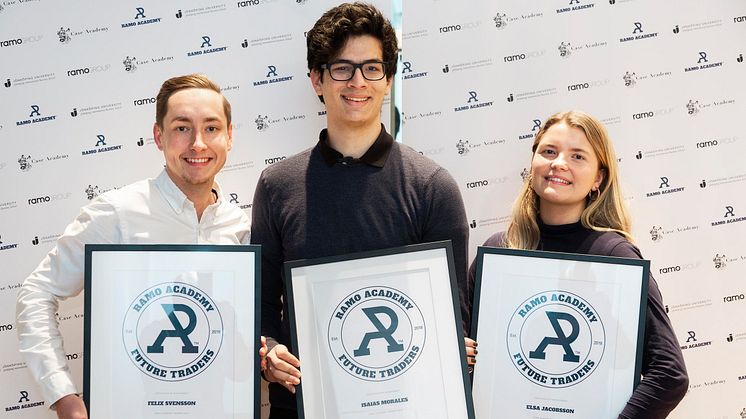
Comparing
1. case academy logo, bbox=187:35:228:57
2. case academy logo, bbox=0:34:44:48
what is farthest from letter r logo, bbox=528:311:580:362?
case academy logo, bbox=0:34:44:48

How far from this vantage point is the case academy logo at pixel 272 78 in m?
3.26

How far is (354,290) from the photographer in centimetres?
240

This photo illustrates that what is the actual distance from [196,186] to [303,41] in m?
0.93

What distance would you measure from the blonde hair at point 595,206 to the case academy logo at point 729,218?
79 cm

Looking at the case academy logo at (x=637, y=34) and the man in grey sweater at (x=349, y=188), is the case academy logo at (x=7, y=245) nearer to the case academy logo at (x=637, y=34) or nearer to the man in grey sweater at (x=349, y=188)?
the man in grey sweater at (x=349, y=188)

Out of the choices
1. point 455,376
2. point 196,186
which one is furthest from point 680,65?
point 196,186

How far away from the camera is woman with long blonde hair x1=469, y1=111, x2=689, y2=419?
2.74m

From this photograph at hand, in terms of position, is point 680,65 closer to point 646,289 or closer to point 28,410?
point 646,289

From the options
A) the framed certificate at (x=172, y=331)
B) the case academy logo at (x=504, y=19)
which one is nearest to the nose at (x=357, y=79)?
the framed certificate at (x=172, y=331)

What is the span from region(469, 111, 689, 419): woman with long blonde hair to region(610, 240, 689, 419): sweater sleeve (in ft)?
0.11

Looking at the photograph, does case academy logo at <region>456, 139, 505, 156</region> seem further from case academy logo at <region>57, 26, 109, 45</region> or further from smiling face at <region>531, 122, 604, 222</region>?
case academy logo at <region>57, 26, 109, 45</region>

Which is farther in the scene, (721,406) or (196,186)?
(721,406)

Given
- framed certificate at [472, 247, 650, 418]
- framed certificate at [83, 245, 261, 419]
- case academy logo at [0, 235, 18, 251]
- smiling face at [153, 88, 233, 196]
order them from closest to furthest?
1. framed certificate at [83, 245, 261, 419]
2. framed certificate at [472, 247, 650, 418]
3. smiling face at [153, 88, 233, 196]
4. case academy logo at [0, 235, 18, 251]

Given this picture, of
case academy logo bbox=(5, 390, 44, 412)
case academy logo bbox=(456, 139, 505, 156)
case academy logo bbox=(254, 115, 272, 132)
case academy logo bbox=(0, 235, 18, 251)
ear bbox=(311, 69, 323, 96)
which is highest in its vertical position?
ear bbox=(311, 69, 323, 96)
